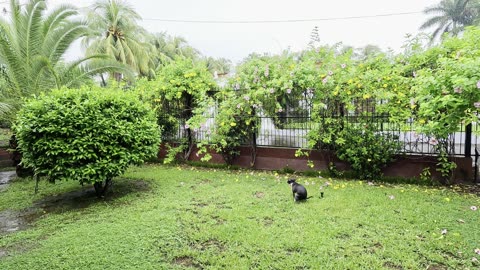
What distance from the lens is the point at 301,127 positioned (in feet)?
18.7

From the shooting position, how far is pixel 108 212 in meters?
3.86

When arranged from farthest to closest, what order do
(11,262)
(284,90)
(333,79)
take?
(284,90), (333,79), (11,262)

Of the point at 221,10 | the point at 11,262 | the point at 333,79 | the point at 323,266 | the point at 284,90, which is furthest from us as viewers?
the point at 221,10

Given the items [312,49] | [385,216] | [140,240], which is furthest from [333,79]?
[140,240]

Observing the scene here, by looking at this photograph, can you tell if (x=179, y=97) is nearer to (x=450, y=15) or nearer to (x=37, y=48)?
(x=37, y=48)

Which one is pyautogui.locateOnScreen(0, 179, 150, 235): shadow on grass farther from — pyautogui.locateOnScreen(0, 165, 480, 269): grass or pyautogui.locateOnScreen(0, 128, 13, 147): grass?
pyautogui.locateOnScreen(0, 128, 13, 147): grass

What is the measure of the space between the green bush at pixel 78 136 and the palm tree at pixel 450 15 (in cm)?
3234

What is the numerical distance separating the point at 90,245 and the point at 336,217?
266cm

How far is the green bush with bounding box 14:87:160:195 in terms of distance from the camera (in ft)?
12.9

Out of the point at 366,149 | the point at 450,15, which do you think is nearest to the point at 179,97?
the point at 366,149

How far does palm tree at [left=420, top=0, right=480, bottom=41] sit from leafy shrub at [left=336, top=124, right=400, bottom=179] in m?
29.5

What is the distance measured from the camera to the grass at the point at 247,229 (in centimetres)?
253

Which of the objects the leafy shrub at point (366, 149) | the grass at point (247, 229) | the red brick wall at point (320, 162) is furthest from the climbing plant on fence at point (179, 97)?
the leafy shrub at point (366, 149)

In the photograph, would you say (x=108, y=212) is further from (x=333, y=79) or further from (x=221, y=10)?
(x=221, y=10)
